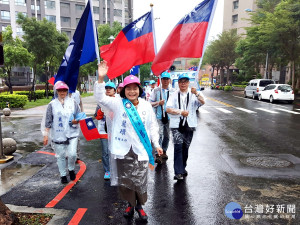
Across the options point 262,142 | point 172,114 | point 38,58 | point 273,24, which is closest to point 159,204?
point 172,114

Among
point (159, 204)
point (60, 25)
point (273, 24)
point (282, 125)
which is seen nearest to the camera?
point (159, 204)

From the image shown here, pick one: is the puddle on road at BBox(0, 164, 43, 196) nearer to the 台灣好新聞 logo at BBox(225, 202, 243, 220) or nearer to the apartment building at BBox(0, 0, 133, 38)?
the 台灣好新聞 logo at BBox(225, 202, 243, 220)

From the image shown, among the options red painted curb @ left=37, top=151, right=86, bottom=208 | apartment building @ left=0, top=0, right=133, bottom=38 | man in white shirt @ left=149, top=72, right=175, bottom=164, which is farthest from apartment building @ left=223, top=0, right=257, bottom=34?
red painted curb @ left=37, top=151, right=86, bottom=208

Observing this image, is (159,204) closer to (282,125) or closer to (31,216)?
(31,216)

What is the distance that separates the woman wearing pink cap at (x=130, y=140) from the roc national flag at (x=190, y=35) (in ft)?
5.17

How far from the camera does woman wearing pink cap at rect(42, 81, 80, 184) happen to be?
4871mm

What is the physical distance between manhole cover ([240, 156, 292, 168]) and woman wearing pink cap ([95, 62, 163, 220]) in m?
3.44

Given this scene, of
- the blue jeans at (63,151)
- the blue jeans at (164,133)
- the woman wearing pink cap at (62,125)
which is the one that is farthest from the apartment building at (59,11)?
the blue jeans at (63,151)

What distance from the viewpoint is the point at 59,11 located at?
56.6 meters

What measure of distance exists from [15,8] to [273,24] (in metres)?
47.0

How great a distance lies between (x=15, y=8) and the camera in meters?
51.7

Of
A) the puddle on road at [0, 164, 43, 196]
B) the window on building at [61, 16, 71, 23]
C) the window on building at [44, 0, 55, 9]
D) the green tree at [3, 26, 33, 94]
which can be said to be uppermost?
the window on building at [44, 0, 55, 9]

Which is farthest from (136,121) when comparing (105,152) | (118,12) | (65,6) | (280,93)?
(118,12)

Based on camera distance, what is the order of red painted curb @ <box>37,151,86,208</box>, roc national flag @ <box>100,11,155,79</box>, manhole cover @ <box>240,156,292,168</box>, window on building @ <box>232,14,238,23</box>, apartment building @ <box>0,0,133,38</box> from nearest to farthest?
1. red painted curb @ <box>37,151,86,208</box>
2. roc national flag @ <box>100,11,155,79</box>
3. manhole cover @ <box>240,156,292,168</box>
4. apartment building @ <box>0,0,133,38</box>
5. window on building @ <box>232,14,238,23</box>
